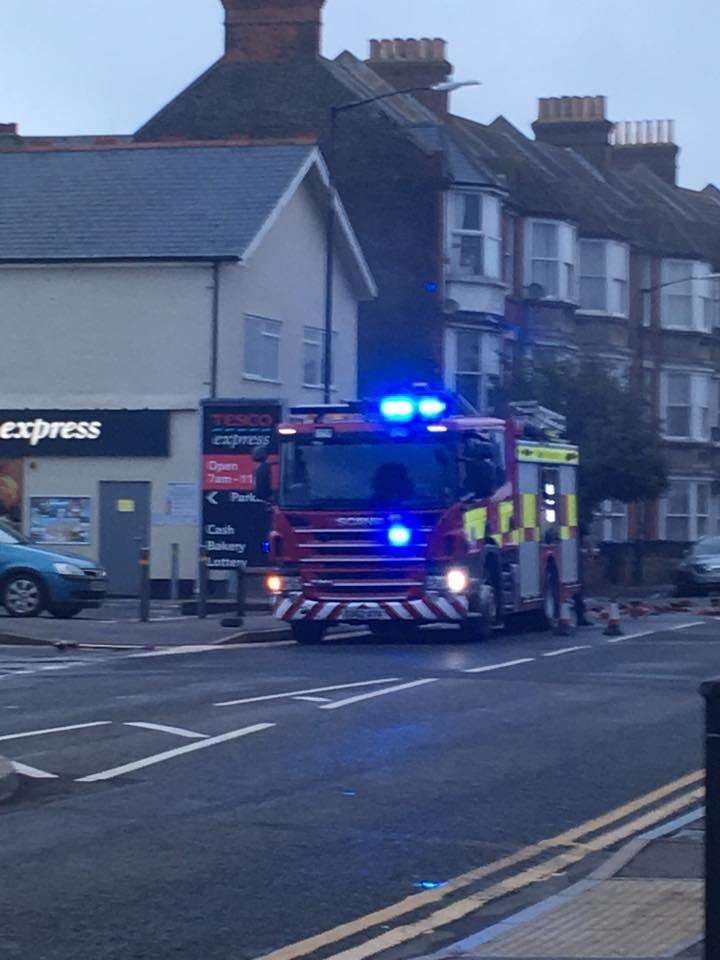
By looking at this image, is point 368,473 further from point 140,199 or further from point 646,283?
point 646,283

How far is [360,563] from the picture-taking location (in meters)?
23.5

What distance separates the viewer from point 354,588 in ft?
77.2

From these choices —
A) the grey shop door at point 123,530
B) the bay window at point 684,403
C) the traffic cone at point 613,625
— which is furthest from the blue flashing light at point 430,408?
the bay window at point 684,403

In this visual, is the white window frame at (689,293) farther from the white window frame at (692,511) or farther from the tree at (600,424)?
the tree at (600,424)

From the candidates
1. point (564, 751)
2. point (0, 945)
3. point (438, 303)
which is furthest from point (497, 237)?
point (0, 945)

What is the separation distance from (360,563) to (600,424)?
75.8 feet

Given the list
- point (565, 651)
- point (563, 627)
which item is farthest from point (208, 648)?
point (563, 627)

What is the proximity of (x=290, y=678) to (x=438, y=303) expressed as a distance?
2927 cm

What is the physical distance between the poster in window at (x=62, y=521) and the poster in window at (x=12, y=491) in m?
0.36

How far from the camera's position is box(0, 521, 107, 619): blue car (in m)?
27.6

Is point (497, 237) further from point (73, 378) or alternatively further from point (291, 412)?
point (291, 412)

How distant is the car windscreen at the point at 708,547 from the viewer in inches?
1769

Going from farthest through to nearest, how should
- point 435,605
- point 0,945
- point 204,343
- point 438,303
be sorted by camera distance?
point 438,303 < point 204,343 < point 435,605 < point 0,945

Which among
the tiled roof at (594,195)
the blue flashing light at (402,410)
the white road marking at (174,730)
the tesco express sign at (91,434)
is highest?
the tiled roof at (594,195)
